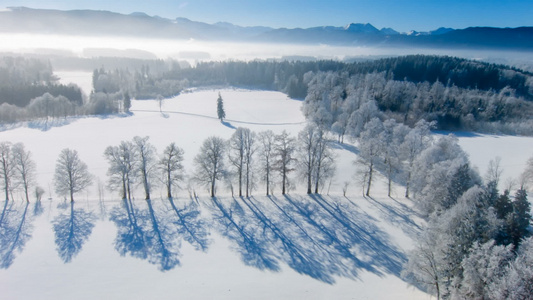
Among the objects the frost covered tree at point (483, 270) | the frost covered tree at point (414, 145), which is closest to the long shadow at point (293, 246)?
the frost covered tree at point (483, 270)

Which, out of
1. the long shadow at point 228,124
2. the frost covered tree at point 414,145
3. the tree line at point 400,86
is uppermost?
the tree line at point 400,86

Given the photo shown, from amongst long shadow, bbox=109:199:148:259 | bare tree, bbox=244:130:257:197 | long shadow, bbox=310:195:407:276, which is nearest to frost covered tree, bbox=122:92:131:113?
long shadow, bbox=109:199:148:259

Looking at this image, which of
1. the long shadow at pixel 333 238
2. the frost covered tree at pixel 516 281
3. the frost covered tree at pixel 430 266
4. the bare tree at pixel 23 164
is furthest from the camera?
the bare tree at pixel 23 164

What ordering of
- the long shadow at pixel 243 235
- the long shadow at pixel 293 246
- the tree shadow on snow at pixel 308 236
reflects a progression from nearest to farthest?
the long shadow at pixel 293 246, the tree shadow on snow at pixel 308 236, the long shadow at pixel 243 235

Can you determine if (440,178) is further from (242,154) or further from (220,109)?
(220,109)

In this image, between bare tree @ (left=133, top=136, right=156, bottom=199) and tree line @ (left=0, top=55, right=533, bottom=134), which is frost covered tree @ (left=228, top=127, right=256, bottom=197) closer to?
bare tree @ (left=133, top=136, right=156, bottom=199)

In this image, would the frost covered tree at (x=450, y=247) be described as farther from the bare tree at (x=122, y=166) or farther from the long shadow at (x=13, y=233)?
the long shadow at (x=13, y=233)

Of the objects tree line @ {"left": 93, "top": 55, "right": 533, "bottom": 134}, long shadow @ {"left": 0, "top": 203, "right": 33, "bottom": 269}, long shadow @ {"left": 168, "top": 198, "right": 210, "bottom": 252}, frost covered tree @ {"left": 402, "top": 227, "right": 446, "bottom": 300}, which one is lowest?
long shadow @ {"left": 0, "top": 203, "right": 33, "bottom": 269}

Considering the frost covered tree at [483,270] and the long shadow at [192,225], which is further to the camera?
the long shadow at [192,225]
